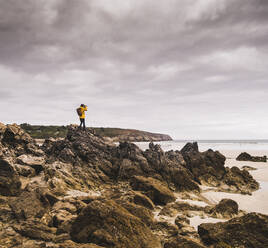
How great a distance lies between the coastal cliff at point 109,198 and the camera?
657 centimetres

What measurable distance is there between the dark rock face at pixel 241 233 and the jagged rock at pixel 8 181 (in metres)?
9.99

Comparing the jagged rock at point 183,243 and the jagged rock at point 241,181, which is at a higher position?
the jagged rock at point 183,243

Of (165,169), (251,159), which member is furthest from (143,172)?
(251,159)

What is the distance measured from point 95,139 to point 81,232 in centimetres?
1472

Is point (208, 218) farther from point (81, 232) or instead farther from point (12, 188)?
point (12, 188)

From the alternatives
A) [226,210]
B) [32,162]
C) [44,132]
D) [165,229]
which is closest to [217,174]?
[226,210]

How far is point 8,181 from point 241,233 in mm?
11540

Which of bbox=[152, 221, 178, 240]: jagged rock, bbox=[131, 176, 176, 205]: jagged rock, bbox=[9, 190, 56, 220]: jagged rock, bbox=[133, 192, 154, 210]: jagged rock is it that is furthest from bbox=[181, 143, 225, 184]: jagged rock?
bbox=[9, 190, 56, 220]: jagged rock

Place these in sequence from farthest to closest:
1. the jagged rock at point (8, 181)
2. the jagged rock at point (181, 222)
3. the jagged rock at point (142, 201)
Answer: the jagged rock at point (142, 201) < the jagged rock at point (8, 181) < the jagged rock at point (181, 222)

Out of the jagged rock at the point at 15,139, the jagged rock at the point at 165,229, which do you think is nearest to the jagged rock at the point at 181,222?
the jagged rock at the point at 165,229

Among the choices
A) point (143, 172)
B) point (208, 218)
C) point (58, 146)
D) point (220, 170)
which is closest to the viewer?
point (208, 218)

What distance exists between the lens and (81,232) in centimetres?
655

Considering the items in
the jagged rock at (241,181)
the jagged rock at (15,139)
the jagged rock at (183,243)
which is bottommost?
the jagged rock at (241,181)

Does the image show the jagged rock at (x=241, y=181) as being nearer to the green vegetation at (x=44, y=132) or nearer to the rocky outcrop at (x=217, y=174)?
the rocky outcrop at (x=217, y=174)
